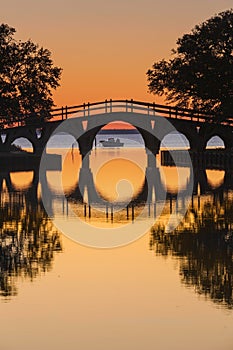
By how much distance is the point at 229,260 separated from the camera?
20.7m

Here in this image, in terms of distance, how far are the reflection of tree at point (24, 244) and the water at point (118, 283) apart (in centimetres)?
2

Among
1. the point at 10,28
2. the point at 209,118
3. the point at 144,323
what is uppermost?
the point at 10,28

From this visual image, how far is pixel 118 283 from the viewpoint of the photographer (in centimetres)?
1822

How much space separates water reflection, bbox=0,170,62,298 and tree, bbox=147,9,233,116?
4232 centimetres

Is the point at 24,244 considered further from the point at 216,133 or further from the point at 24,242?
the point at 216,133

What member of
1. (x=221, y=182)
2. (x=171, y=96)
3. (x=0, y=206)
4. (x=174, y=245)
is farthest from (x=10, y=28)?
(x=174, y=245)

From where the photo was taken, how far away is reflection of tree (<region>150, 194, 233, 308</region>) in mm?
17734

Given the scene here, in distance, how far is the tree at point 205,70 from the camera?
78.3m

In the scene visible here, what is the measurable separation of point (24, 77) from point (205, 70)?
2147cm

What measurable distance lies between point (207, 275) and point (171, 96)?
6589 cm

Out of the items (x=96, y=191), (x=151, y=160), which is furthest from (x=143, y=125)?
(x=96, y=191)

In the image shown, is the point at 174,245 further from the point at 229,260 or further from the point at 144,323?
the point at 144,323

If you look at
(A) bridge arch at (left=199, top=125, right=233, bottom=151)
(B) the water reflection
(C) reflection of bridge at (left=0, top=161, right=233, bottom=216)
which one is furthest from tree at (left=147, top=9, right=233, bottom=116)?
(B) the water reflection

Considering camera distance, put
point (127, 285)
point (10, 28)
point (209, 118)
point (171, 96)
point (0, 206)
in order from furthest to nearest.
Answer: point (10, 28), point (171, 96), point (209, 118), point (0, 206), point (127, 285)
